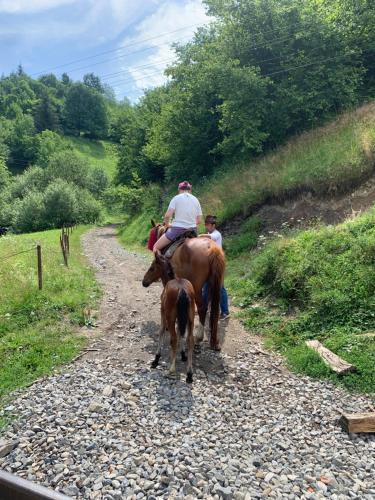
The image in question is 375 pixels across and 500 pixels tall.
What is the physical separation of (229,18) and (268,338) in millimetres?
22058

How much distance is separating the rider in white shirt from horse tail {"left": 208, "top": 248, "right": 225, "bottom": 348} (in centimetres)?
124

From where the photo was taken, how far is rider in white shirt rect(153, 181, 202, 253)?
9039mm

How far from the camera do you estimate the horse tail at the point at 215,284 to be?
8.04 meters

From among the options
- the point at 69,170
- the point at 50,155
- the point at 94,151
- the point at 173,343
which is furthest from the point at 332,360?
the point at 94,151

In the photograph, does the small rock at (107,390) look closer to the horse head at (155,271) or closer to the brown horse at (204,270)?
the brown horse at (204,270)

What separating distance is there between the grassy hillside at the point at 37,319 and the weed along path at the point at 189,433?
64 centimetres

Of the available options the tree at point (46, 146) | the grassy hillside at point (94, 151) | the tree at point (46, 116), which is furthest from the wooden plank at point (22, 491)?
the tree at point (46, 116)

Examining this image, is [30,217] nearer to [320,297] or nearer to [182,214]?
[182,214]

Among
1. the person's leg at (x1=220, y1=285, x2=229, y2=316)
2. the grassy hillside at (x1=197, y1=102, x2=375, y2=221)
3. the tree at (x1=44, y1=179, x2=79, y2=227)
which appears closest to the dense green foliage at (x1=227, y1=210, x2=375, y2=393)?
the person's leg at (x1=220, y1=285, x2=229, y2=316)

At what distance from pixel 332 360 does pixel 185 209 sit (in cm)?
453

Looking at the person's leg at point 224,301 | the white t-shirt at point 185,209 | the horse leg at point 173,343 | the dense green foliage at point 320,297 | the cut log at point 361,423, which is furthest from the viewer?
the person's leg at point 224,301

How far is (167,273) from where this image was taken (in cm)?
910

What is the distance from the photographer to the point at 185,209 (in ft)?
29.7

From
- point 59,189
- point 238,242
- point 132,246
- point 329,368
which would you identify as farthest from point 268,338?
point 59,189
